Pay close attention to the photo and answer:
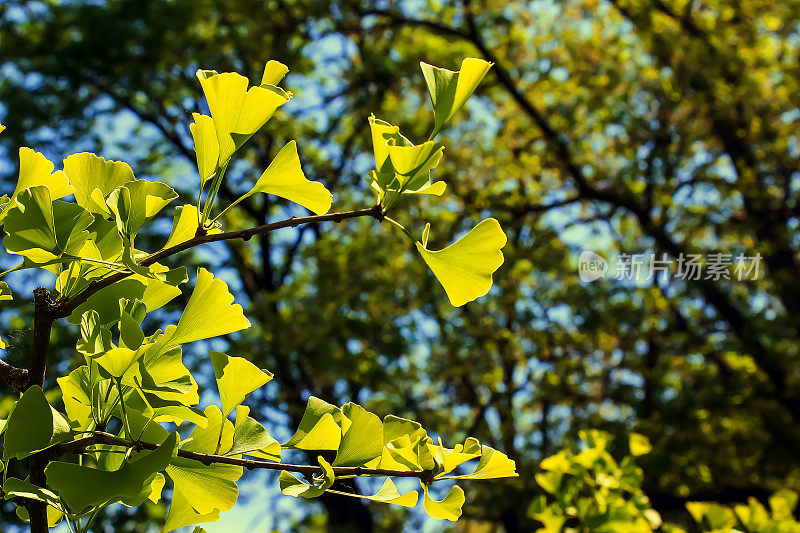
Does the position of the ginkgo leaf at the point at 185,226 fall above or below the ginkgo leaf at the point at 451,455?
above

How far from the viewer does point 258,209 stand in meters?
5.57

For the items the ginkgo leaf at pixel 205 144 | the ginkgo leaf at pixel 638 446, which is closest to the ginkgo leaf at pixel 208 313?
the ginkgo leaf at pixel 205 144

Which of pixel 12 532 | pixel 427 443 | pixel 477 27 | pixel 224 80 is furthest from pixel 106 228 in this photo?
pixel 477 27

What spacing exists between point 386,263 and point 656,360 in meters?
2.12

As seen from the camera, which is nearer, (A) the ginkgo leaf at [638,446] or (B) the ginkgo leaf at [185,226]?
(B) the ginkgo leaf at [185,226]

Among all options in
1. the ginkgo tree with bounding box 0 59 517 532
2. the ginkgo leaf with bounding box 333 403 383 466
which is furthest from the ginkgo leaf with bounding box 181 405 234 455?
the ginkgo leaf with bounding box 333 403 383 466

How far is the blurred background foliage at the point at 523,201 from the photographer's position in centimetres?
435

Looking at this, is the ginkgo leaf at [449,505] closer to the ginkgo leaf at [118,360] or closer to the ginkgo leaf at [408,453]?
the ginkgo leaf at [408,453]

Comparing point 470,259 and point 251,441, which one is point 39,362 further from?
point 470,259

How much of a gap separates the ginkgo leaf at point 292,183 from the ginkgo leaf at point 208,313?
0.11m

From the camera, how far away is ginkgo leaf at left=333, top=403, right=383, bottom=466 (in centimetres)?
70

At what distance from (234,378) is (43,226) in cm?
23

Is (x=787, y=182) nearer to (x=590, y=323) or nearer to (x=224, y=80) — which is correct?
(x=590, y=323)

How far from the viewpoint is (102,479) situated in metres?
0.59
